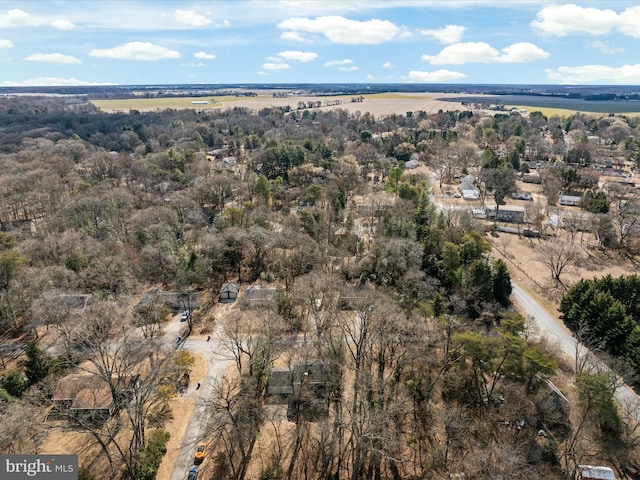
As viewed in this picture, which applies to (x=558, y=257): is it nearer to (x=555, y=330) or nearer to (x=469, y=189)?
(x=555, y=330)

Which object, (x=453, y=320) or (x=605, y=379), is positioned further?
(x=453, y=320)

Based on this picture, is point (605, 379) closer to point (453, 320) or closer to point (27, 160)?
point (453, 320)

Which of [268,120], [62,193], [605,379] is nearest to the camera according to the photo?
[605,379]

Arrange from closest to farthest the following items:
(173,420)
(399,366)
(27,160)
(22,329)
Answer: (173,420) < (399,366) < (22,329) < (27,160)

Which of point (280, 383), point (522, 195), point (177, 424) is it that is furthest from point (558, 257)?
point (177, 424)

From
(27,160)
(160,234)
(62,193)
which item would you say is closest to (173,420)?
(160,234)

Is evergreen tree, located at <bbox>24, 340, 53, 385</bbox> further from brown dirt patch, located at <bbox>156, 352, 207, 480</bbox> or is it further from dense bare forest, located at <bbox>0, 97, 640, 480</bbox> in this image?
brown dirt patch, located at <bbox>156, 352, 207, 480</bbox>

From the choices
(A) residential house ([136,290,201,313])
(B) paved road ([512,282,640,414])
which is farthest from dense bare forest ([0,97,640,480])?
(B) paved road ([512,282,640,414])
